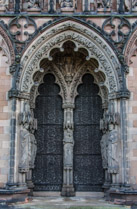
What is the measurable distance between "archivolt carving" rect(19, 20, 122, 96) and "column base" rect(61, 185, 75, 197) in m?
4.37

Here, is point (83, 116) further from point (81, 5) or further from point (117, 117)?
point (81, 5)

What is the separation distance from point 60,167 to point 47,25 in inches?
235

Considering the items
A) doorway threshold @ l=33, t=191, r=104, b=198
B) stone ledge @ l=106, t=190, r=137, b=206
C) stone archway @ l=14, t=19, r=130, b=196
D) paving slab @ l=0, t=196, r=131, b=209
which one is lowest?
paving slab @ l=0, t=196, r=131, b=209

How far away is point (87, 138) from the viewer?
1433cm

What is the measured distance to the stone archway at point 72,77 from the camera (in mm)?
12539

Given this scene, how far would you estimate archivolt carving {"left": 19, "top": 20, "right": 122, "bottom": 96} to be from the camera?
13.0 m

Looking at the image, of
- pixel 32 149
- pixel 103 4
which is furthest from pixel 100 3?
pixel 32 149

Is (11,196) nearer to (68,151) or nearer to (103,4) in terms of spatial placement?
(68,151)

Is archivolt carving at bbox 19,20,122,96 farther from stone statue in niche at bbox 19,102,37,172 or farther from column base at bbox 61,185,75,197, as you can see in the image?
column base at bbox 61,185,75,197

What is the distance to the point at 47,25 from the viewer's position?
520 inches

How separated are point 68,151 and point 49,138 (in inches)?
41.3

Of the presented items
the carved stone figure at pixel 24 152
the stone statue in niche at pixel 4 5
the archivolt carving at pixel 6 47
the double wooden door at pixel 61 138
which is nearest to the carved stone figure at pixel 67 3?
the stone statue in niche at pixel 4 5

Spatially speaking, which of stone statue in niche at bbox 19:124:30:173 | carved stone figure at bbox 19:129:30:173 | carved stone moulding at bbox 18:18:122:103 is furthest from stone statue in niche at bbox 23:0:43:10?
carved stone figure at bbox 19:129:30:173

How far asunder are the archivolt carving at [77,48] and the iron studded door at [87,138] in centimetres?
170
